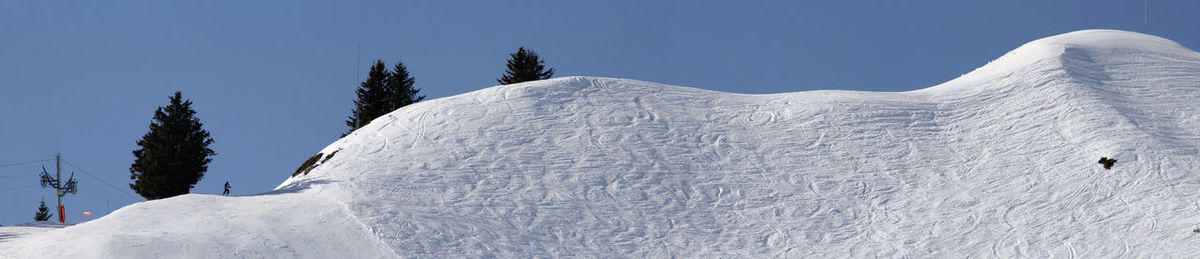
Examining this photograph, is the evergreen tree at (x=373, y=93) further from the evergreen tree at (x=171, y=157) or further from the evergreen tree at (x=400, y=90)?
the evergreen tree at (x=171, y=157)

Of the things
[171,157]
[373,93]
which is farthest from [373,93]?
[171,157]

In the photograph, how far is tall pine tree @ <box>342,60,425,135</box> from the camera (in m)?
60.4

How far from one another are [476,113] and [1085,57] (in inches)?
823

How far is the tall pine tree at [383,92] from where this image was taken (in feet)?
198

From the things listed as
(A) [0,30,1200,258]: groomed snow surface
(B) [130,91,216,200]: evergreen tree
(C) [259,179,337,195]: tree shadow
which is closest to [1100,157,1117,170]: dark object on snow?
(A) [0,30,1200,258]: groomed snow surface

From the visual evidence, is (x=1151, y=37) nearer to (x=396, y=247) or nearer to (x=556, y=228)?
(x=556, y=228)

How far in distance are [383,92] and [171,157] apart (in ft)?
65.7

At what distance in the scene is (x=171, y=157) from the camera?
41.7m

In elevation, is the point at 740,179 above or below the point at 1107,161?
above

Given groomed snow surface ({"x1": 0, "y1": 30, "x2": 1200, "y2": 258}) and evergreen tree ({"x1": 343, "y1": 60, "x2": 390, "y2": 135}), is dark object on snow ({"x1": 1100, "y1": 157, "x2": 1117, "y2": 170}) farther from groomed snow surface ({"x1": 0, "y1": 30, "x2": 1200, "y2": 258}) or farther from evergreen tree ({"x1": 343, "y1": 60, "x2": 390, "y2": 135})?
evergreen tree ({"x1": 343, "y1": 60, "x2": 390, "y2": 135})

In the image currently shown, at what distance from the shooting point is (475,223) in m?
27.6

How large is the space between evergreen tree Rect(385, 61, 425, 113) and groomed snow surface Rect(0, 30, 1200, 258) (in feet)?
81.3

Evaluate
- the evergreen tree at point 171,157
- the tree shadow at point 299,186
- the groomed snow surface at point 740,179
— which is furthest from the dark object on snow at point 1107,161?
the evergreen tree at point 171,157

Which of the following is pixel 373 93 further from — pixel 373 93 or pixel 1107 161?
pixel 1107 161
